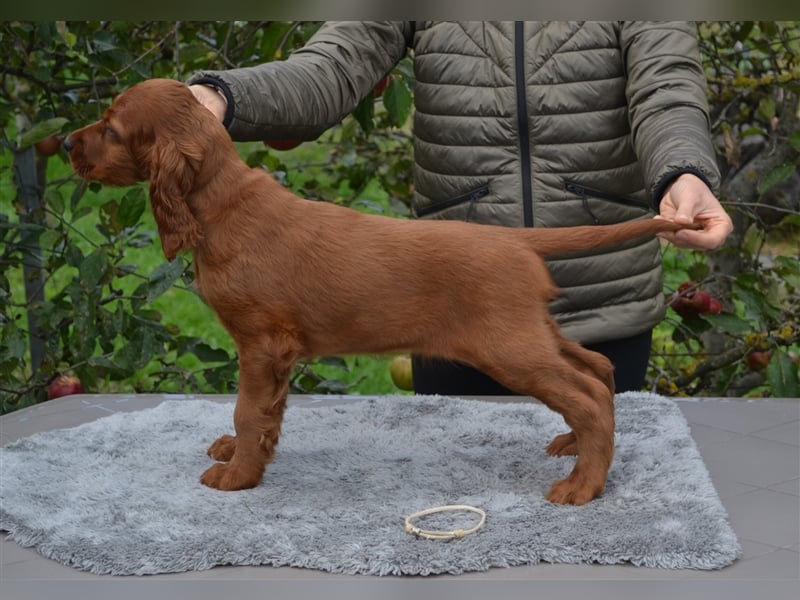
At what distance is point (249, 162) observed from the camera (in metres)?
2.78

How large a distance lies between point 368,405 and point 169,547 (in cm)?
74

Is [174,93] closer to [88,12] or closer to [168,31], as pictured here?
[88,12]

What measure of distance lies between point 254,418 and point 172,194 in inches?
13.7

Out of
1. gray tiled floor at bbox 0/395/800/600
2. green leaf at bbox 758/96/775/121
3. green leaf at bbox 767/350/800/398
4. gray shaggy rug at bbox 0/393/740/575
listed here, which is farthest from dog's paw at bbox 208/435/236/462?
green leaf at bbox 758/96/775/121

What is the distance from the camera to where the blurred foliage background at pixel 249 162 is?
2.57 meters

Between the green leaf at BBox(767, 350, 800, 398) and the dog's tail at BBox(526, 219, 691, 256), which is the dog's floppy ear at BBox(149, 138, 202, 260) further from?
the green leaf at BBox(767, 350, 800, 398)

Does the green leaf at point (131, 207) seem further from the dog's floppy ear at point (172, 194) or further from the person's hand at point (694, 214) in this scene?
the person's hand at point (694, 214)

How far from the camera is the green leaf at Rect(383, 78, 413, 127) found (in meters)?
2.52

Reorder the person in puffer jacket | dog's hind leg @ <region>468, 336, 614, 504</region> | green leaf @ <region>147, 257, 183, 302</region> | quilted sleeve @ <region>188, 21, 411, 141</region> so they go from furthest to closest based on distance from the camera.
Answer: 1. green leaf @ <region>147, 257, 183, 302</region>
2. the person in puffer jacket
3. quilted sleeve @ <region>188, 21, 411, 141</region>
4. dog's hind leg @ <region>468, 336, 614, 504</region>

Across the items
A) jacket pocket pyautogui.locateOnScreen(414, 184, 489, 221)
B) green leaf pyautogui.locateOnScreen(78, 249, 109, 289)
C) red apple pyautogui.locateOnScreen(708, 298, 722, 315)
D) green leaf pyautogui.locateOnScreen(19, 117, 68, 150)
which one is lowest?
red apple pyautogui.locateOnScreen(708, 298, 722, 315)

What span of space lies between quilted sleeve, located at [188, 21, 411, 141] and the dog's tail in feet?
1.65

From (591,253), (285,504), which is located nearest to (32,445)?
(285,504)

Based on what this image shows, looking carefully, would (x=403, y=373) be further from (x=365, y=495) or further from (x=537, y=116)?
(x=365, y=495)

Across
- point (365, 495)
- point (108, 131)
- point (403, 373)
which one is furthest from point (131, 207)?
point (365, 495)
